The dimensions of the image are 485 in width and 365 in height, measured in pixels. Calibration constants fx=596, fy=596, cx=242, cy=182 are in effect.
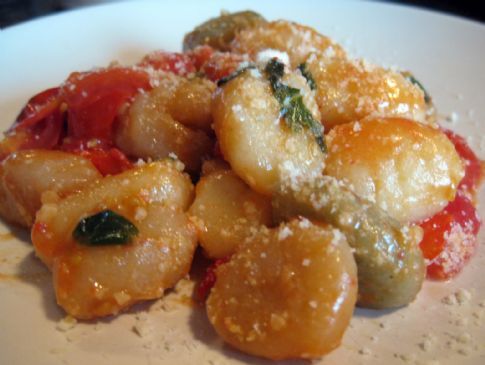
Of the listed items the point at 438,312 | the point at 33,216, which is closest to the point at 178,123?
the point at 33,216

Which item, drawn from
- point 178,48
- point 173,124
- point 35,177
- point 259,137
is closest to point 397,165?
point 259,137

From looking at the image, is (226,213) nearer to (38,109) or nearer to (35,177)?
(35,177)

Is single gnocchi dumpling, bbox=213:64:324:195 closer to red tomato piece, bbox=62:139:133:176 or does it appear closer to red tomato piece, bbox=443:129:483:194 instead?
red tomato piece, bbox=62:139:133:176

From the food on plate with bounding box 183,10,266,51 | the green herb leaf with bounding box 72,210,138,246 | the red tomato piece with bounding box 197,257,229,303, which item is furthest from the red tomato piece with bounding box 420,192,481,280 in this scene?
the food on plate with bounding box 183,10,266,51

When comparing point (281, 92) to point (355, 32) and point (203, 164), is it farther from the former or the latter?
point (355, 32)

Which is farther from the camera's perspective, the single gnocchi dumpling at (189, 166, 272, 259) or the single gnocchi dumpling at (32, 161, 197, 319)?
the single gnocchi dumpling at (189, 166, 272, 259)

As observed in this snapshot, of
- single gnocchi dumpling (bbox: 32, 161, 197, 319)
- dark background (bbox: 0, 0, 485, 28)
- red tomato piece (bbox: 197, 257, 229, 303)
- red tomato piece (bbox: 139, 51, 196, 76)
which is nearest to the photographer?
single gnocchi dumpling (bbox: 32, 161, 197, 319)

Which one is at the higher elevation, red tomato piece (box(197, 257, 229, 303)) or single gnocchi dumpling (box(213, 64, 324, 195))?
single gnocchi dumpling (box(213, 64, 324, 195))
